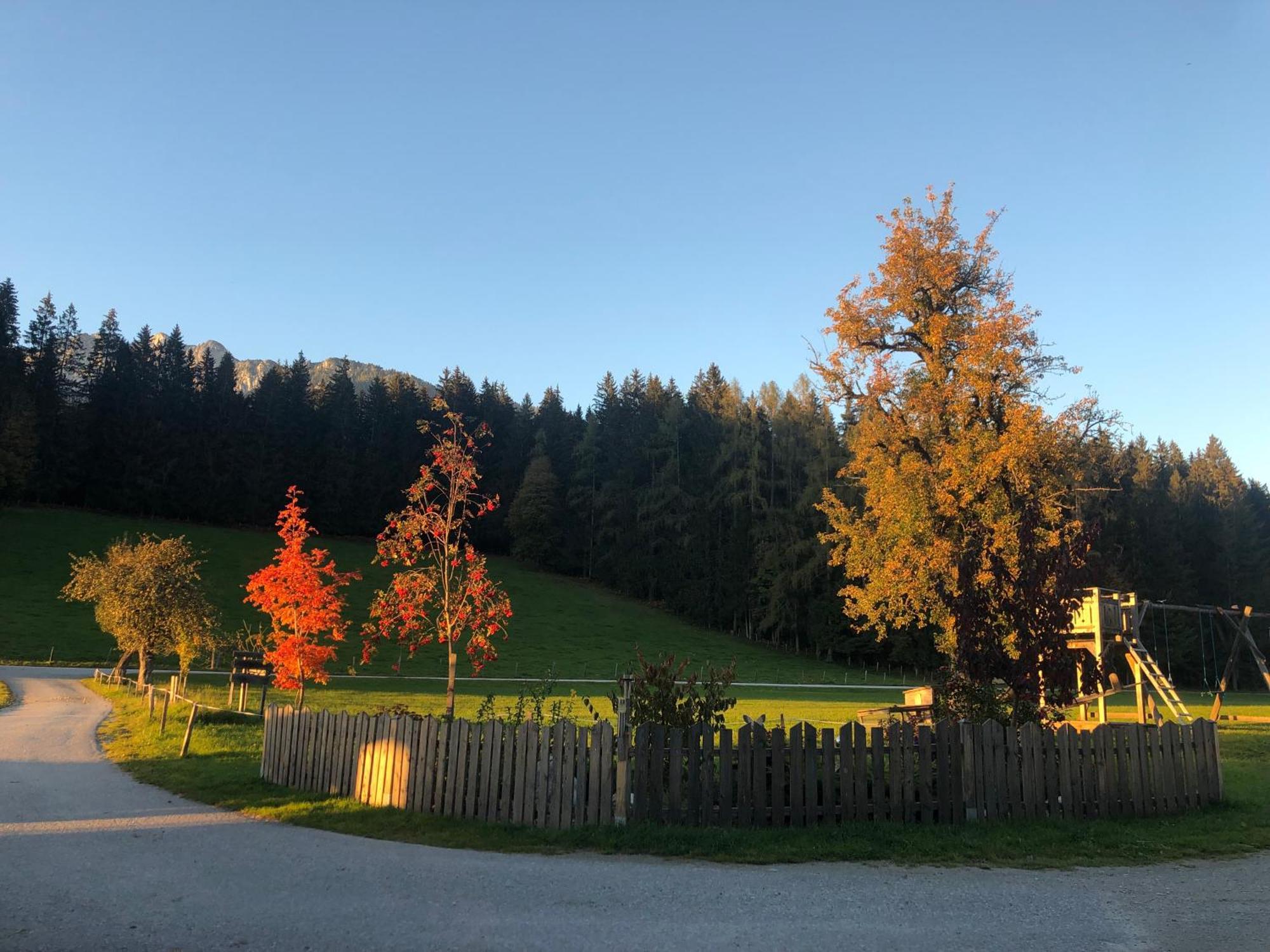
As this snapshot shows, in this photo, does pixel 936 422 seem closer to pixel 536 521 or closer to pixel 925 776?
pixel 925 776

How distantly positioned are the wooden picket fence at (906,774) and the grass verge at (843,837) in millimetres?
291

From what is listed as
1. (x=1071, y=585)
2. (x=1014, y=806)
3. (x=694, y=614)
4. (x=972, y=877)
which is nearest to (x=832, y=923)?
(x=972, y=877)

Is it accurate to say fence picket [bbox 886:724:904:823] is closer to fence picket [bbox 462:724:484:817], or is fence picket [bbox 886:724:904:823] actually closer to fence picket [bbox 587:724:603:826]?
fence picket [bbox 587:724:603:826]

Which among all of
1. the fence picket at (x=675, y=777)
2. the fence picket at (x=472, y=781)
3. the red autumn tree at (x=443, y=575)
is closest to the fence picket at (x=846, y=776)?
the fence picket at (x=675, y=777)

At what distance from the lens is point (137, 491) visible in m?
76.9

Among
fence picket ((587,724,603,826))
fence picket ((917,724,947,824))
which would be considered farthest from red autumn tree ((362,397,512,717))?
fence picket ((917,724,947,824))

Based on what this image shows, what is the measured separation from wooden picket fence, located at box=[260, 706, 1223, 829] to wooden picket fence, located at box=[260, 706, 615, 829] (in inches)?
0.7

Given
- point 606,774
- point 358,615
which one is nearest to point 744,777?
point 606,774

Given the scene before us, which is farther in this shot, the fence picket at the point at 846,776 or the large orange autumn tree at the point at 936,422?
the large orange autumn tree at the point at 936,422

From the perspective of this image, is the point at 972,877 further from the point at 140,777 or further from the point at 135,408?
the point at 135,408

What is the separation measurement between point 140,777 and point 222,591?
165ft

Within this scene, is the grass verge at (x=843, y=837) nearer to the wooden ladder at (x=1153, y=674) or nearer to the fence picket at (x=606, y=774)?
the fence picket at (x=606, y=774)

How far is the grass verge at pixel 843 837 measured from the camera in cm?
839

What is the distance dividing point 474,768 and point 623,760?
1.89 meters
